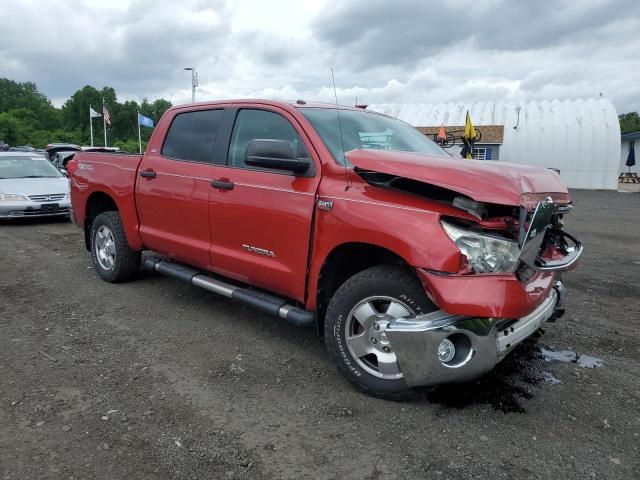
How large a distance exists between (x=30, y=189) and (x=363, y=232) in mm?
9409

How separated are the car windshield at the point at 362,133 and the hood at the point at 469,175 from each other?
499mm

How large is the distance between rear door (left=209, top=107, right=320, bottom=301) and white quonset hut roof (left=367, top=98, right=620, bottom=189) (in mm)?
23724

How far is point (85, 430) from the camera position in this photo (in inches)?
112

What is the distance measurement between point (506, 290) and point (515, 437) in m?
0.84

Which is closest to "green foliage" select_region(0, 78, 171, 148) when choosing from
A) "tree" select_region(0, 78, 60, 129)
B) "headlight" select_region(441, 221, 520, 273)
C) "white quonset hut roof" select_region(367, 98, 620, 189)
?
"tree" select_region(0, 78, 60, 129)

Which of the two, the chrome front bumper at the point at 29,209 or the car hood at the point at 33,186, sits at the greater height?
the car hood at the point at 33,186

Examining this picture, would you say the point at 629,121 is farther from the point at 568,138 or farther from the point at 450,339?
the point at 450,339

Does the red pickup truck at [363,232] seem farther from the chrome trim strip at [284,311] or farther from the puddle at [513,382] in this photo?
the puddle at [513,382]

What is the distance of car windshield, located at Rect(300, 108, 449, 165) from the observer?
370cm

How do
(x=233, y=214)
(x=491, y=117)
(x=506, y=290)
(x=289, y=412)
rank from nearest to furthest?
(x=506, y=290) < (x=289, y=412) < (x=233, y=214) < (x=491, y=117)

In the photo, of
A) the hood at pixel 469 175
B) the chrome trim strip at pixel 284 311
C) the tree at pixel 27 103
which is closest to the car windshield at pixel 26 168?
the chrome trim strip at pixel 284 311

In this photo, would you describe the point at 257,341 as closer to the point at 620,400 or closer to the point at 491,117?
the point at 620,400

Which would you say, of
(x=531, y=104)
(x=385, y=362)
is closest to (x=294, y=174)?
(x=385, y=362)

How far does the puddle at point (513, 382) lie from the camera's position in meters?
3.23
